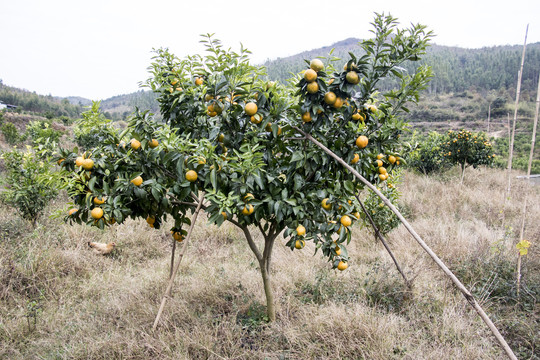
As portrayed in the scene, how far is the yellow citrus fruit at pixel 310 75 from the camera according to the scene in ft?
4.76

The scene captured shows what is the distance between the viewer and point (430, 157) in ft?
32.6

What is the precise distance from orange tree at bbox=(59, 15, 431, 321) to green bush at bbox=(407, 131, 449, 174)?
879 centimetres

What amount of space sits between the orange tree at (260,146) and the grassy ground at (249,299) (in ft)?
3.16

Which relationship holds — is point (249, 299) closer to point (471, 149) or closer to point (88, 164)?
point (88, 164)

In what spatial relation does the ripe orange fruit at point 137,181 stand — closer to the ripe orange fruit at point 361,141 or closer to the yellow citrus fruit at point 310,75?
the yellow citrus fruit at point 310,75

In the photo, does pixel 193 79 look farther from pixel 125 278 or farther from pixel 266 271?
pixel 125 278

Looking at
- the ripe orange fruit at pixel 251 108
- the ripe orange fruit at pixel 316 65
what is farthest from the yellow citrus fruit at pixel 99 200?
the ripe orange fruit at pixel 316 65

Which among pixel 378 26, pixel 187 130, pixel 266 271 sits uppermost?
pixel 378 26

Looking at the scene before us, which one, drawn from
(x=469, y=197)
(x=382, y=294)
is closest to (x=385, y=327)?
(x=382, y=294)

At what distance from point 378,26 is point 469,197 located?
20.6ft

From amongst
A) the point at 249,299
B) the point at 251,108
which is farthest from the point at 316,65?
the point at 249,299

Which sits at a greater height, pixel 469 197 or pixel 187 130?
pixel 187 130

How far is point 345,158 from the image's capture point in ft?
5.89

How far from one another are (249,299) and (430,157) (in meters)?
9.14
